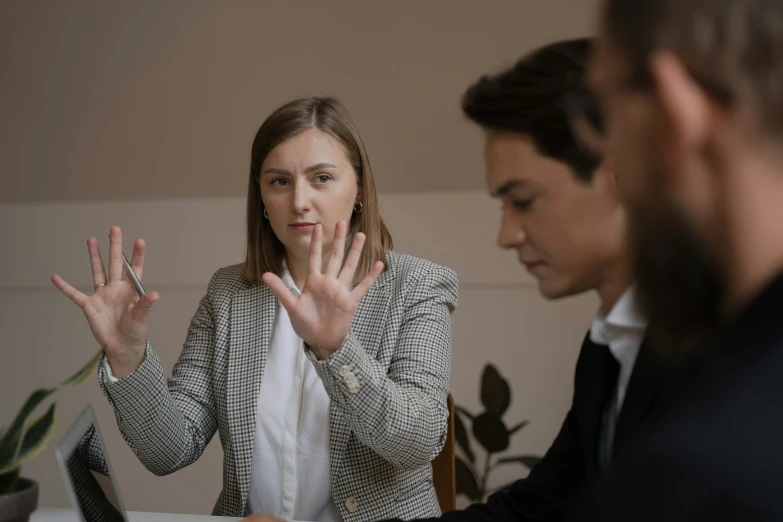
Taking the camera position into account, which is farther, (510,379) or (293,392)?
(510,379)

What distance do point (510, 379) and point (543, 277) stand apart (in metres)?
2.24

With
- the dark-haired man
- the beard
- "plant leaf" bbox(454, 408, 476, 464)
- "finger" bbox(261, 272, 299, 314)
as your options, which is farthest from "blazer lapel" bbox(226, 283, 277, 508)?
"plant leaf" bbox(454, 408, 476, 464)

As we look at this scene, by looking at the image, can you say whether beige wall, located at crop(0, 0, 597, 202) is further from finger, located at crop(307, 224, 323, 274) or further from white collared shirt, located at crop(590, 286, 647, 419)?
white collared shirt, located at crop(590, 286, 647, 419)

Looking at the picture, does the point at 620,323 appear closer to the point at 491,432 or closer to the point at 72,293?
the point at 72,293

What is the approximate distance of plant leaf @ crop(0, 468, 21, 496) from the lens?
1.16 m

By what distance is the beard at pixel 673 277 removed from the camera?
0.70m

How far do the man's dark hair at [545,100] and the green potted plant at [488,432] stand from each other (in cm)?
193

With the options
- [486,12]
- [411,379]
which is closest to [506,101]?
[411,379]

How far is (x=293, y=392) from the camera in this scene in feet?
6.25

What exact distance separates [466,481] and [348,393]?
171 cm

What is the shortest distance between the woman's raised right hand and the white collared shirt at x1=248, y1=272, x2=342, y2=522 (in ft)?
1.03

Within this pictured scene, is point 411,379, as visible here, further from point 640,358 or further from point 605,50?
point 605,50

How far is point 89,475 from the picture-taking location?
4.23ft

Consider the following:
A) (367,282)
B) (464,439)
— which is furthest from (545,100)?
(464,439)
